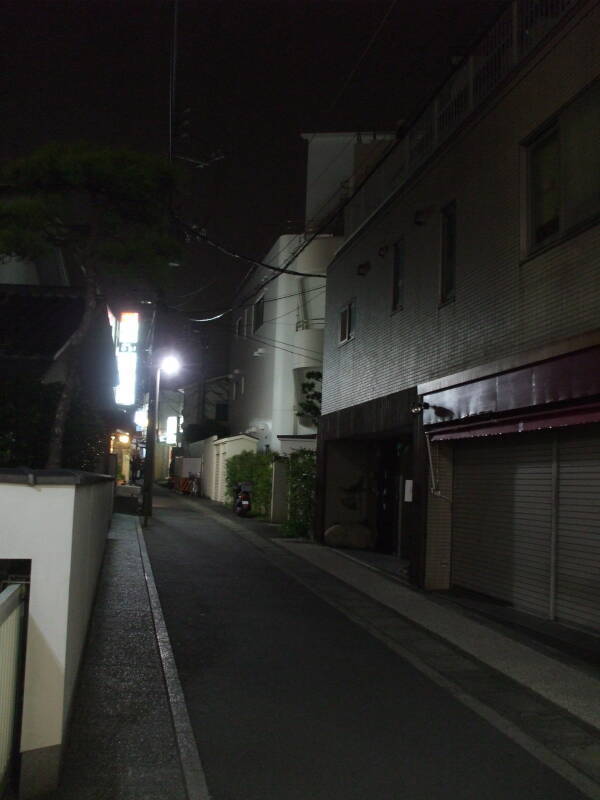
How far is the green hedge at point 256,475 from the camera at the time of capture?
1165 inches

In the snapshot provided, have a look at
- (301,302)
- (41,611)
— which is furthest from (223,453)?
(41,611)

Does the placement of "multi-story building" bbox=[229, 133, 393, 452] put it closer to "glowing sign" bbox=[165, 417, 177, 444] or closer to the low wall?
the low wall

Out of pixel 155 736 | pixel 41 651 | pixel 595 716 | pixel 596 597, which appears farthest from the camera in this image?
pixel 596 597

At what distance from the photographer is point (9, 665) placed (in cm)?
439

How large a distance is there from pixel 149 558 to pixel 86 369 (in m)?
5.20

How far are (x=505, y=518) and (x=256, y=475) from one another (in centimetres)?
1945

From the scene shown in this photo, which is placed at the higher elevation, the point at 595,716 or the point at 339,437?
the point at 339,437

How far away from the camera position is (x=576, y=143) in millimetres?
9695

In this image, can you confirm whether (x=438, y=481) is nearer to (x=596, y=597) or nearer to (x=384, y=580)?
(x=384, y=580)

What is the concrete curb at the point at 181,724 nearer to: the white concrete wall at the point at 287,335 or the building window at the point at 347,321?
the building window at the point at 347,321

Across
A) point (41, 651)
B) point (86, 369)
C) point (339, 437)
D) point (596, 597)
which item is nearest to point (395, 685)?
point (596, 597)

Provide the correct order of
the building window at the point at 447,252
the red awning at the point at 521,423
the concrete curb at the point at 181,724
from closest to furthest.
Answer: the concrete curb at the point at 181,724, the red awning at the point at 521,423, the building window at the point at 447,252

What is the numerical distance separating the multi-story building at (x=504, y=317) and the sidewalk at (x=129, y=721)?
16.1ft

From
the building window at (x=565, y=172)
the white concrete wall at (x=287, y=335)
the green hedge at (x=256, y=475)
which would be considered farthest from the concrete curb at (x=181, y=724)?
the white concrete wall at (x=287, y=335)
